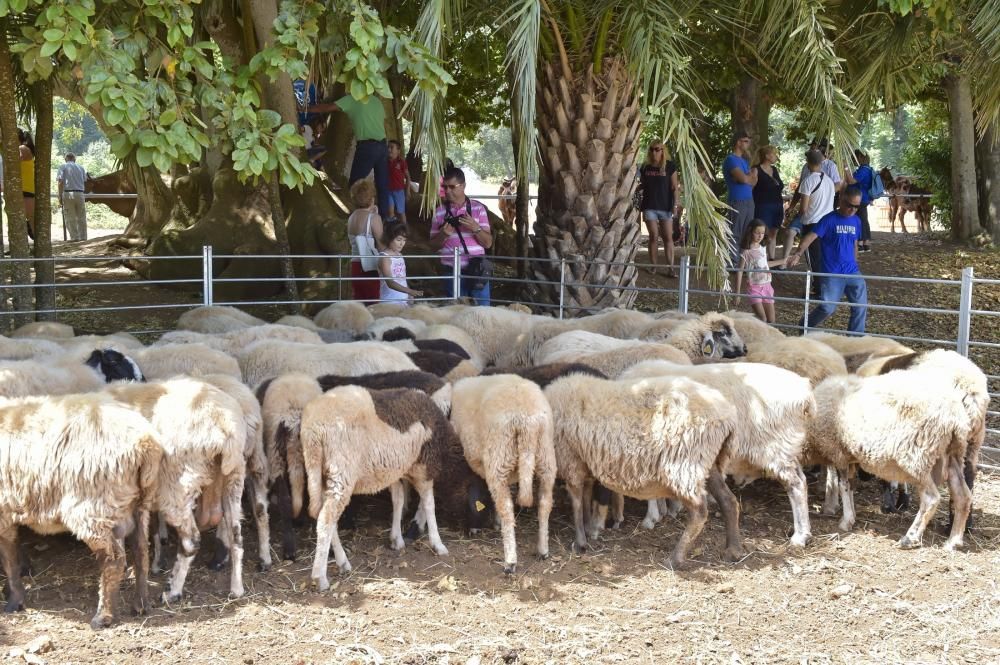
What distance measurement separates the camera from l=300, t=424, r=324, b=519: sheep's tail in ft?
18.0

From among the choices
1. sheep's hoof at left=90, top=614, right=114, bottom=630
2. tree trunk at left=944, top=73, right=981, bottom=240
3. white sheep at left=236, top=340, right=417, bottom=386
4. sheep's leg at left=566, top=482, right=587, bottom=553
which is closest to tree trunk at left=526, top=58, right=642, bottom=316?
white sheep at left=236, top=340, right=417, bottom=386

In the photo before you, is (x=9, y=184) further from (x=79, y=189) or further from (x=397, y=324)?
(x=79, y=189)

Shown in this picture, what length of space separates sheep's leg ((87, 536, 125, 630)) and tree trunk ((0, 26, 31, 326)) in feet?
16.2

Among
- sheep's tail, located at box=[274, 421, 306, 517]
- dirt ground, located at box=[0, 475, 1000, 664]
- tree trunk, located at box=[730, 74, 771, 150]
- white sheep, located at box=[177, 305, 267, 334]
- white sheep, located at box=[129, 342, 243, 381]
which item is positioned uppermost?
tree trunk, located at box=[730, 74, 771, 150]

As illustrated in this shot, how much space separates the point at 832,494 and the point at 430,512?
2.78 m

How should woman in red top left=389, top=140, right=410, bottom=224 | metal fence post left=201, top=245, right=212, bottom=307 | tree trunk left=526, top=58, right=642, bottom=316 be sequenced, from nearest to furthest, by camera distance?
metal fence post left=201, top=245, right=212, bottom=307 < tree trunk left=526, top=58, right=642, bottom=316 < woman in red top left=389, top=140, right=410, bottom=224

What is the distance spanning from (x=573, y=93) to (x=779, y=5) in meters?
2.22

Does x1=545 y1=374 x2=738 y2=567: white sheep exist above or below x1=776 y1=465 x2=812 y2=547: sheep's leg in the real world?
above

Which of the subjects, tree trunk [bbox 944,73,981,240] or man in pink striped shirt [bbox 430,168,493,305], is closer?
man in pink striped shirt [bbox 430,168,493,305]

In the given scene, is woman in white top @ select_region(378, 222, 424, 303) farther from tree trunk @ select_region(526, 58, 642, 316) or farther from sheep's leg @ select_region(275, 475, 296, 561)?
sheep's leg @ select_region(275, 475, 296, 561)

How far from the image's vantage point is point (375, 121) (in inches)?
486

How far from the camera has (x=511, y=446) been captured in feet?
18.8

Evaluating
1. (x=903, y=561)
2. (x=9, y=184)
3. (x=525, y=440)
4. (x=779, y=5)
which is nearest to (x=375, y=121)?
(x=9, y=184)

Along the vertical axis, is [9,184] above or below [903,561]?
above
